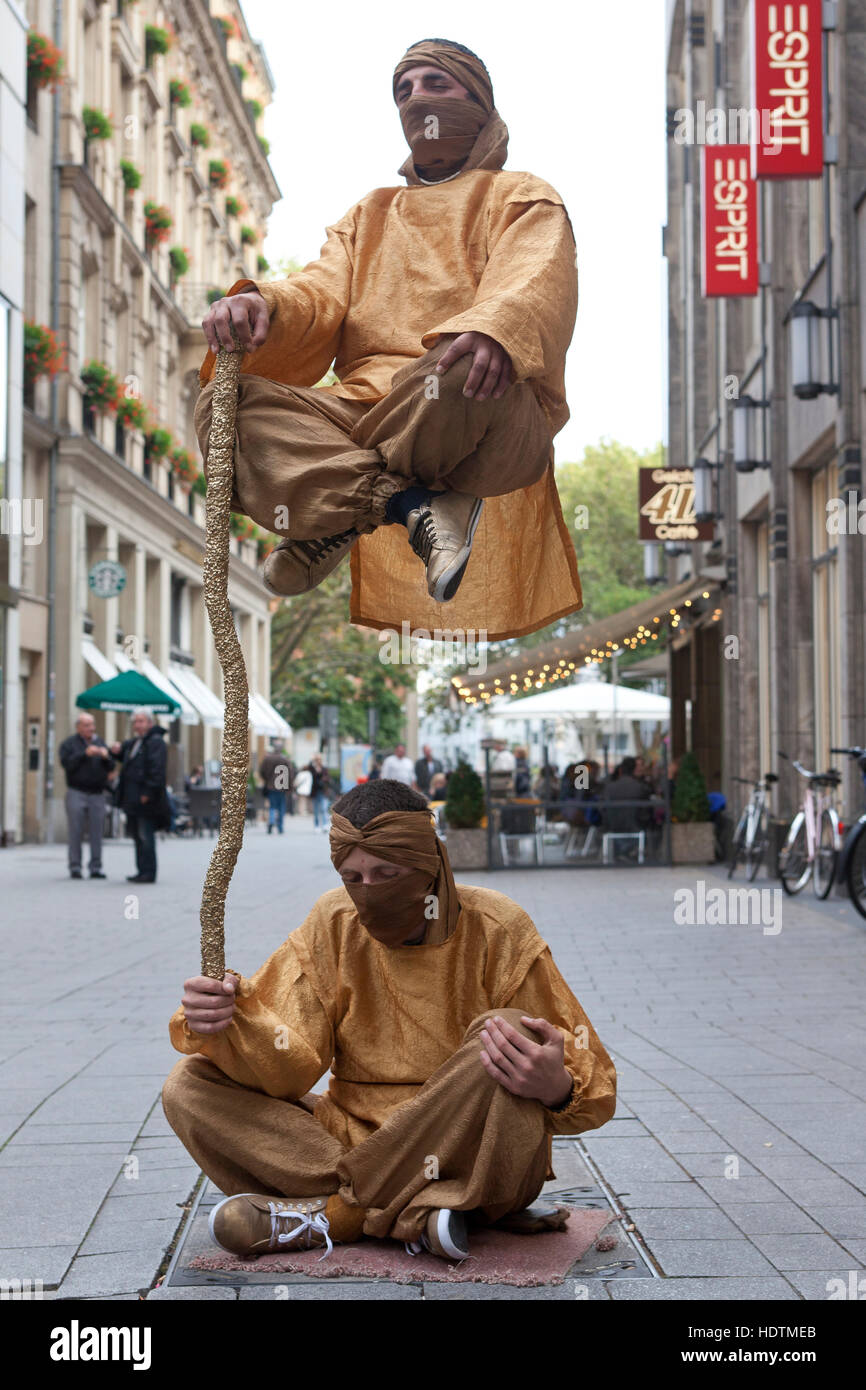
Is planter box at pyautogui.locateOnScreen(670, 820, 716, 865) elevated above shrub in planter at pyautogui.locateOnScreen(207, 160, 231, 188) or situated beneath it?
situated beneath

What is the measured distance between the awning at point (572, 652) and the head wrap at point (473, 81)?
46.3 feet

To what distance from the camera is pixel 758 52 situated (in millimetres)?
14469

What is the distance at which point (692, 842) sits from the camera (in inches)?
788

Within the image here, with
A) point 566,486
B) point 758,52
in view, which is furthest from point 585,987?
point 566,486

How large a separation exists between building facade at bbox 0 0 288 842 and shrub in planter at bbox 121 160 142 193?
0.04 meters

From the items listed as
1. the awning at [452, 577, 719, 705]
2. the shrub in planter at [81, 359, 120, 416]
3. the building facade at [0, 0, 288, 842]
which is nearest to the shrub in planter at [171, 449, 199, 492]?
the building facade at [0, 0, 288, 842]

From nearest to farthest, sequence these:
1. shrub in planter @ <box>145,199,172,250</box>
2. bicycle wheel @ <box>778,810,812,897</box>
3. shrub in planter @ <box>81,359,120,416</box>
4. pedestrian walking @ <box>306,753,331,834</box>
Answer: bicycle wheel @ <box>778,810,812,897</box>, shrub in planter @ <box>81,359,120,416</box>, pedestrian walking @ <box>306,753,331,834</box>, shrub in planter @ <box>145,199,172,250</box>

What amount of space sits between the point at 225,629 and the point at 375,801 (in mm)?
714

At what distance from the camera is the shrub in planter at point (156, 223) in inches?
1410

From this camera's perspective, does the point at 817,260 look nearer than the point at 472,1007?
No

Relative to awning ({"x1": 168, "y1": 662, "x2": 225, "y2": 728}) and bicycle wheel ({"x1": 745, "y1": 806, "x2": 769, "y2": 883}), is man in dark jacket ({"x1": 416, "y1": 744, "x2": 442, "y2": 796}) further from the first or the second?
bicycle wheel ({"x1": 745, "y1": 806, "x2": 769, "y2": 883})

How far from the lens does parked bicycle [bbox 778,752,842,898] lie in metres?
14.0
